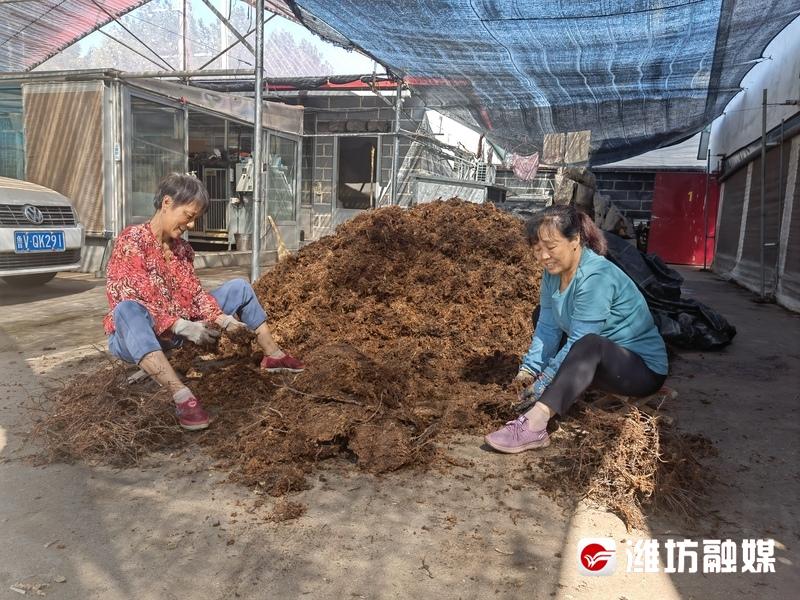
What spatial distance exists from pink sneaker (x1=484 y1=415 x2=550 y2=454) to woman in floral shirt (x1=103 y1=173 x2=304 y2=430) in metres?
1.37

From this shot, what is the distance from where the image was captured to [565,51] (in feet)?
21.1

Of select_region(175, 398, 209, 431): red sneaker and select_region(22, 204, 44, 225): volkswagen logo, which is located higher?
select_region(22, 204, 44, 225): volkswagen logo

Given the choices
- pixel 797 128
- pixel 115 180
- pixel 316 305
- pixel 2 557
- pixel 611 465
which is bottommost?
pixel 2 557

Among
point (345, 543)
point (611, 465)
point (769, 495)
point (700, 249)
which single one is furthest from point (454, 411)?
point (700, 249)

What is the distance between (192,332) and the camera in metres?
2.87

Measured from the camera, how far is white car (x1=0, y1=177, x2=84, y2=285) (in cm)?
605

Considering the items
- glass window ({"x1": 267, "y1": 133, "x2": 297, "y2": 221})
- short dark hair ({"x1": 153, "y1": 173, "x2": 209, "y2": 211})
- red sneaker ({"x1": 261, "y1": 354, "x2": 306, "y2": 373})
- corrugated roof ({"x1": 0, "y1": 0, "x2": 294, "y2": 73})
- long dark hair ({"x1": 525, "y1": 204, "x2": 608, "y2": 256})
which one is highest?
corrugated roof ({"x1": 0, "y1": 0, "x2": 294, "y2": 73})

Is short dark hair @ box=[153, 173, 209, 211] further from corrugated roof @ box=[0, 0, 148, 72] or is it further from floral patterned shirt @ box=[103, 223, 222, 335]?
corrugated roof @ box=[0, 0, 148, 72]

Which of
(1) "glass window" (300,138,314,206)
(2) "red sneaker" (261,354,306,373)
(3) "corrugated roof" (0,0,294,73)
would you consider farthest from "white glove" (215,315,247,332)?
(1) "glass window" (300,138,314,206)

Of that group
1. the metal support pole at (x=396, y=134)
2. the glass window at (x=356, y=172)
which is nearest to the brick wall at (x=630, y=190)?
the glass window at (x=356, y=172)

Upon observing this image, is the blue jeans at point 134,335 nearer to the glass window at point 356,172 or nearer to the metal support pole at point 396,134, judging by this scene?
the metal support pole at point 396,134

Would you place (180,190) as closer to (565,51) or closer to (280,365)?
(280,365)

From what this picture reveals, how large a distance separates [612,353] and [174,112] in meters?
8.34

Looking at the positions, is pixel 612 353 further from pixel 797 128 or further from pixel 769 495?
pixel 797 128
